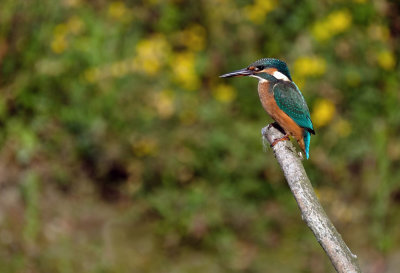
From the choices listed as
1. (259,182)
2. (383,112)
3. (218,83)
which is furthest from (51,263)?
(383,112)

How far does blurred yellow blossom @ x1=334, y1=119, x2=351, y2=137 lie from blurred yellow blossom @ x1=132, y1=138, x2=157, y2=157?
120 cm

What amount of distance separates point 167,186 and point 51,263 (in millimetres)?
823

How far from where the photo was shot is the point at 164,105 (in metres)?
4.17

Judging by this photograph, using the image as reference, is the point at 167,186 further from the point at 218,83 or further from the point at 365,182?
the point at 365,182

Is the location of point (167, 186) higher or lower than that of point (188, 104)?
lower

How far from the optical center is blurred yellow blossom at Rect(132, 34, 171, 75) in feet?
14.1

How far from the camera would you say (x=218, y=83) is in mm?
4617

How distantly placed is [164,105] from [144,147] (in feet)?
0.98

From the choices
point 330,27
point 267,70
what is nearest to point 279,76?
point 267,70

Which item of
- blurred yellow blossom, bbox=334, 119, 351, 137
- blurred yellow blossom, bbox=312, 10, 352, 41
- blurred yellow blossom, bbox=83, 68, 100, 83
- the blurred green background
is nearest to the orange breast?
the blurred green background

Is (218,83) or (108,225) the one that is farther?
(218,83)

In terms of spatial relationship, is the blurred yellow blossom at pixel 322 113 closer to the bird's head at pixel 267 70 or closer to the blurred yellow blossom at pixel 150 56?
the blurred yellow blossom at pixel 150 56

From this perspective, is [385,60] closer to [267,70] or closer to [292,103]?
[292,103]

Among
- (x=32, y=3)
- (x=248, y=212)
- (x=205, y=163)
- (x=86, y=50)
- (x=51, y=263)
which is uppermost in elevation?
(x=32, y=3)
